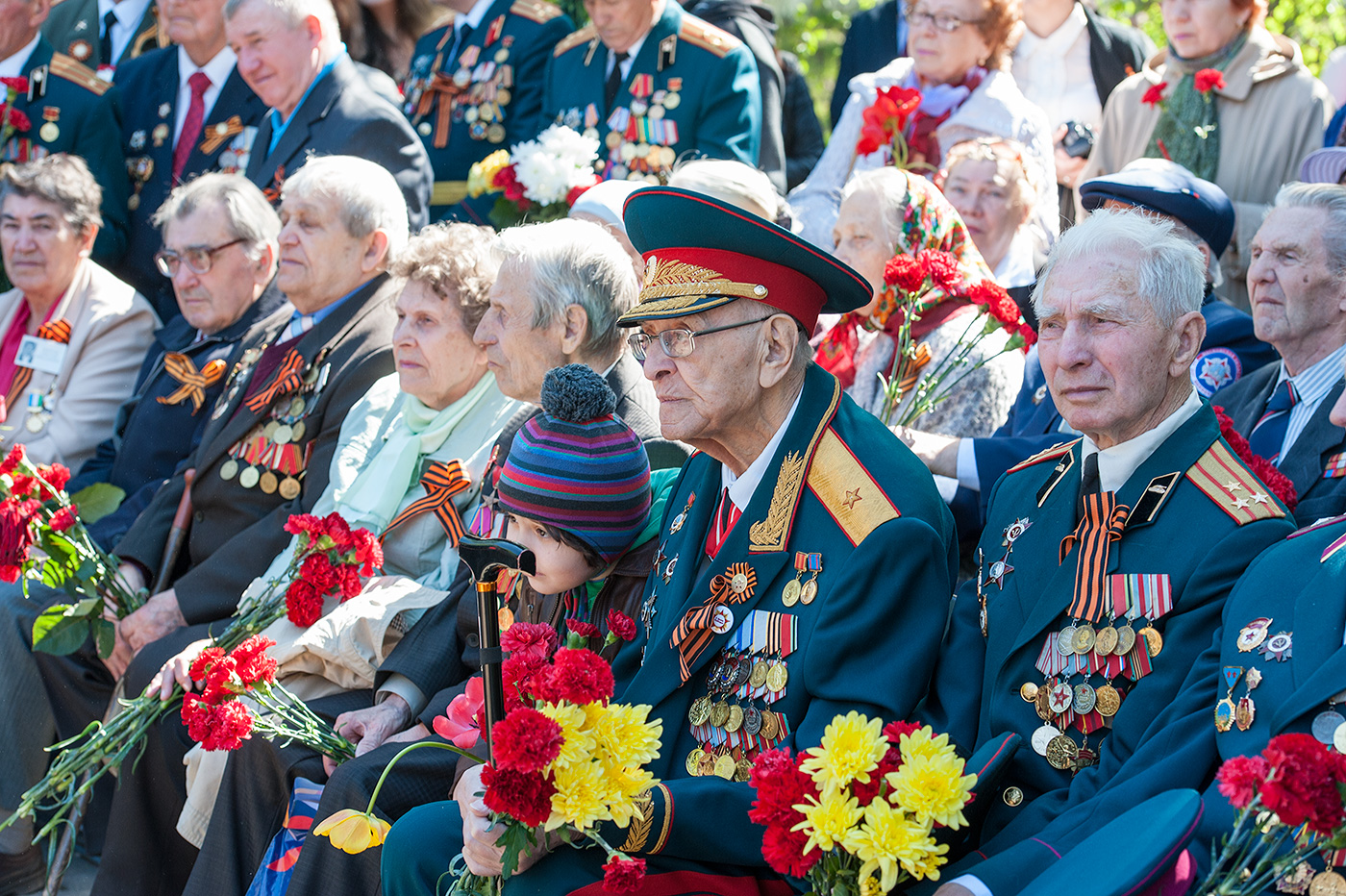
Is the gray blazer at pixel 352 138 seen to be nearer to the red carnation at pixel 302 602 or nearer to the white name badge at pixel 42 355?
the white name badge at pixel 42 355

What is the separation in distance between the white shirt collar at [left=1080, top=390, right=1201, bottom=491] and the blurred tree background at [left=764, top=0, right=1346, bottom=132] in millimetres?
8013

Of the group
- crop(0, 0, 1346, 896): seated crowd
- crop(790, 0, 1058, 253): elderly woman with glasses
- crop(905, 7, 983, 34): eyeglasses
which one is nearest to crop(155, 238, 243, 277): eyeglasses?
crop(0, 0, 1346, 896): seated crowd

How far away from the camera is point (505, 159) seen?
5695mm

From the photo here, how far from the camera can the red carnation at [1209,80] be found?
5484 mm

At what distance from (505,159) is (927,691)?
11.8 feet

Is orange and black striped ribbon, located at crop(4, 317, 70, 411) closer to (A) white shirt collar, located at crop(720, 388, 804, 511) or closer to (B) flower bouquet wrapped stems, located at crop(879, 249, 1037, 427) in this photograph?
(B) flower bouquet wrapped stems, located at crop(879, 249, 1037, 427)

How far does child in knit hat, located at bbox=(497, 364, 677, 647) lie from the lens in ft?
9.98

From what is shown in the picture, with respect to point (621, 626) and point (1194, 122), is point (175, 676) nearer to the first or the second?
point (621, 626)

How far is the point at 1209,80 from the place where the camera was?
549cm

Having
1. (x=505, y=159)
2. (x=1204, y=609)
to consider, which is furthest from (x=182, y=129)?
(x=1204, y=609)

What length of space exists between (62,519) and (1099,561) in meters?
3.27

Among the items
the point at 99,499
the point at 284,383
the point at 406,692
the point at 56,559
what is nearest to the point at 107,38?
the point at 99,499

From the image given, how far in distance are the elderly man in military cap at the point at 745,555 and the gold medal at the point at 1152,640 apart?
0.38 metres

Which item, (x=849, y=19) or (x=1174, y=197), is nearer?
(x=1174, y=197)
